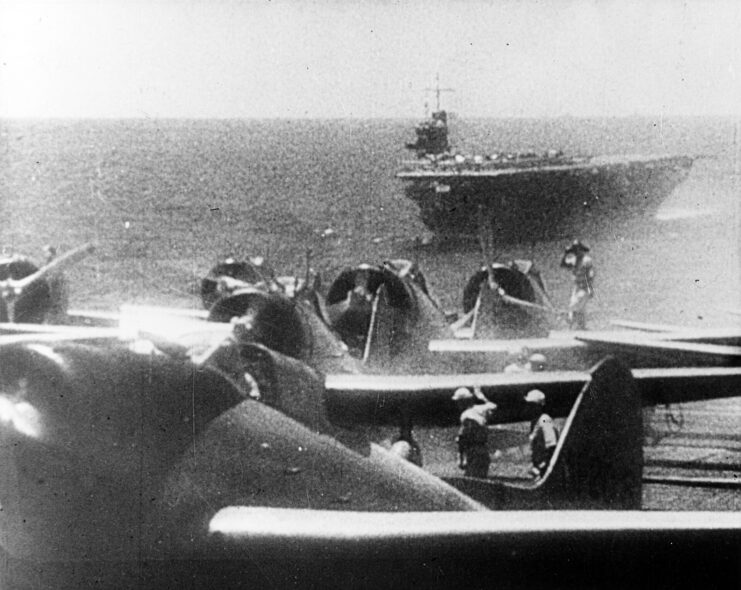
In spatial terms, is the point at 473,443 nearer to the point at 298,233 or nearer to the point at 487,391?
the point at 487,391

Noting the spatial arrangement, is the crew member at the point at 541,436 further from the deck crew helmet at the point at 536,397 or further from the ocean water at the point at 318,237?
the ocean water at the point at 318,237

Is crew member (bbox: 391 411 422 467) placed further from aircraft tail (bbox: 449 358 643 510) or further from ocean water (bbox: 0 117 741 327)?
ocean water (bbox: 0 117 741 327)

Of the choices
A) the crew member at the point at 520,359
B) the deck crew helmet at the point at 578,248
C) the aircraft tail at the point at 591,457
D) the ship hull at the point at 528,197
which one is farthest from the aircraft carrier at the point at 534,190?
the aircraft tail at the point at 591,457

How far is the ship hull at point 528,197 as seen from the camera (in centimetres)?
6406

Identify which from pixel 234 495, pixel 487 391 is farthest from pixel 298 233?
pixel 234 495

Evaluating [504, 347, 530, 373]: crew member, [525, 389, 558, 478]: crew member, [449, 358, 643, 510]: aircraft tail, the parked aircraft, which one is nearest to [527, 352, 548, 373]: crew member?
[504, 347, 530, 373]: crew member

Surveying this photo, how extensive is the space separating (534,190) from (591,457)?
6035 cm

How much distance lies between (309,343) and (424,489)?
5.42 metres

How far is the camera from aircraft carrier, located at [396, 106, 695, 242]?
6431 centimetres

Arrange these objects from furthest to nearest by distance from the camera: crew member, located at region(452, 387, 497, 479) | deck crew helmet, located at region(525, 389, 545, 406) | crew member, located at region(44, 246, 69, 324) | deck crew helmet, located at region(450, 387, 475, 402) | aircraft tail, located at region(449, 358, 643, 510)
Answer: crew member, located at region(44, 246, 69, 324), deck crew helmet, located at region(450, 387, 475, 402), deck crew helmet, located at region(525, 389, 545, 406), crew member, located at region(452, 387, 497, 479), aircraft tail, located at region(449, 358, 643, 510)

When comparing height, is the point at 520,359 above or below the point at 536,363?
below

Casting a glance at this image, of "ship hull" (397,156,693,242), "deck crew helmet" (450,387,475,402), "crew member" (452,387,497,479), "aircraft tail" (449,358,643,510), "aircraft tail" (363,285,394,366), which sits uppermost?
"aircraft tail" (449,358,643,510)

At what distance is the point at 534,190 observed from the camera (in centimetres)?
6562

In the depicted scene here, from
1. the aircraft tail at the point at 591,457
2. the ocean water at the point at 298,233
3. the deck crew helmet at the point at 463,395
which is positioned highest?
the aircraft tail at the point at 591,457
